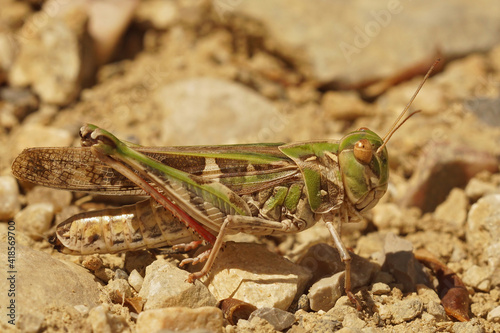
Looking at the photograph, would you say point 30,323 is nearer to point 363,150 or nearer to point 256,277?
point 256,277

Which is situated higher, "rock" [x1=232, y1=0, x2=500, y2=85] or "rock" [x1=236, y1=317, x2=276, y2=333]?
"rock" [x1=232, y1=0, x2=500, y2=85]

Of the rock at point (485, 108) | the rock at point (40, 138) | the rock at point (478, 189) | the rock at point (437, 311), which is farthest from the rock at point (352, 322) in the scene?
the rock at point (485, 108)

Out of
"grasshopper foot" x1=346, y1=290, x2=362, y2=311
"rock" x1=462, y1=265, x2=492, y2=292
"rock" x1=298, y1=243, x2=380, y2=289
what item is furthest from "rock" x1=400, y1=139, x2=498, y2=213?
"grasshopper foot" x1=346, y1=290, x2=362, y2=311

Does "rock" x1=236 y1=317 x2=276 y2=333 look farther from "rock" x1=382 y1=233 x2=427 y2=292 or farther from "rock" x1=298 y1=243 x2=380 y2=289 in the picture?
"rock" x1=382 y1=233 x2=427 y2=292

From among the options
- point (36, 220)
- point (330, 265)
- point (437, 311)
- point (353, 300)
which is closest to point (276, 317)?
point (353, 300)

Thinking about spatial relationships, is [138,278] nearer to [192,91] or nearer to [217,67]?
[192,91]

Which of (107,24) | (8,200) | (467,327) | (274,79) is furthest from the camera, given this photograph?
(274,79)
